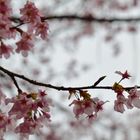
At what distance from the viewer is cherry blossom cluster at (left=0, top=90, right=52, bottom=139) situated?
310 cm

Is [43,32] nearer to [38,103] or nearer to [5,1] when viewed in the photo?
[5,1]

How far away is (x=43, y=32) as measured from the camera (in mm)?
3586

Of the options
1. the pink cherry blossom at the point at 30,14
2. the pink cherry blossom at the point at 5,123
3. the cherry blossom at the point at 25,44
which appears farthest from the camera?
the cherry blossom at the point at 25,44

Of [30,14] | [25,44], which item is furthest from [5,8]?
[25,44]

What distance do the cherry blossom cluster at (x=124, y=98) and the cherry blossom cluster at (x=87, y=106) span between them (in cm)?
11

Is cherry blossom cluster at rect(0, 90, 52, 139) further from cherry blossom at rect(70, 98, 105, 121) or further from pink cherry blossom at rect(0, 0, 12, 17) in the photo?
pink cherry blossom at rect(0, 0, 12, 17)

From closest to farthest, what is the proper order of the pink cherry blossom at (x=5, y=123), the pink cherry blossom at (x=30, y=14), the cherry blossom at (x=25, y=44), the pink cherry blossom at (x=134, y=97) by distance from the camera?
the pink cherry blossom at (x=134, y=97) < the pink cherry blossom at (x=5, y=123) < the pink cherry blossom at (x=30, y=14) < the cherry blossom at (x=25, y=44)

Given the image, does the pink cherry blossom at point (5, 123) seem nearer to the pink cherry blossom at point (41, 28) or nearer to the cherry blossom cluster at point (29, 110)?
the cherry blossom cluster at point (29, 110)

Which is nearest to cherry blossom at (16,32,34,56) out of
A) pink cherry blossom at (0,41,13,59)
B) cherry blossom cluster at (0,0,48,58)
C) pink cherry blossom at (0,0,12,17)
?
cherry blossom cluster at (0,0,48,58)

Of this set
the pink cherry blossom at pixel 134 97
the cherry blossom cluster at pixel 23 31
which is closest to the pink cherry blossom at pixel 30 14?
the cherry blossom cluster at pixel 23 31

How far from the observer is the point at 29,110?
3119 millimetres

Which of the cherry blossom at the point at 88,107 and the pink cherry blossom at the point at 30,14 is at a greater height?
the pink cherry blossom at the point at 30,14

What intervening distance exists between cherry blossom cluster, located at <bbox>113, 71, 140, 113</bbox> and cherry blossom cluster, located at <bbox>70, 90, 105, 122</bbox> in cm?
11

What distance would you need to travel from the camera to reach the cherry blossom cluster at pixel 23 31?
3.36 meters
